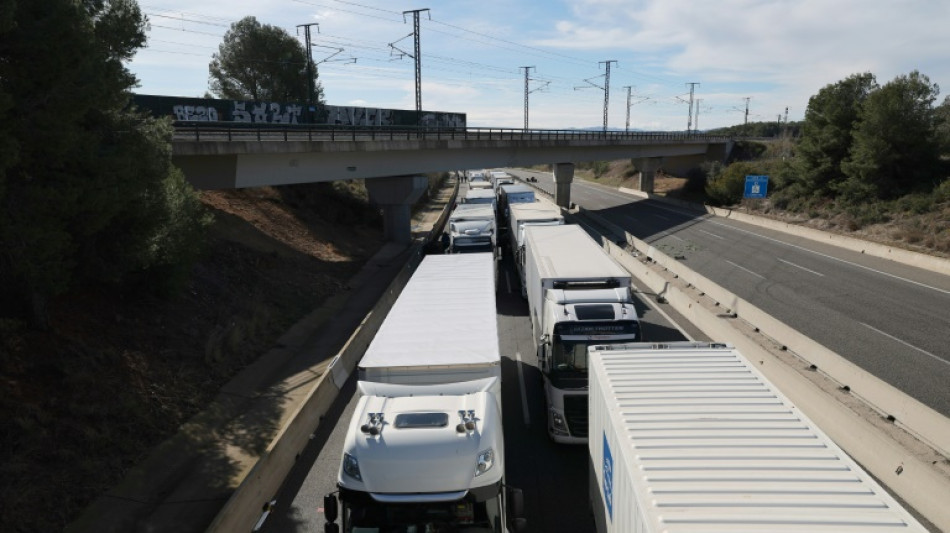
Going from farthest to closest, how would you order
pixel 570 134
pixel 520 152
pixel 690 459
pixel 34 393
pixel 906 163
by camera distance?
1. pixel 570 134
2. pixel 520 152
3. pixel 906 163
4. pixel 34 393
5. pixel 690 459

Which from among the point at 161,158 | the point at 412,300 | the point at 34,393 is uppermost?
the point at 161,158

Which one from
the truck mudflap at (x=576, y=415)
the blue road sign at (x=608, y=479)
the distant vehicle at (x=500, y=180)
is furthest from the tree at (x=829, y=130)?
the blue road sign at (x=608, y=479)

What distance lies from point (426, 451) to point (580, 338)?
577 cm

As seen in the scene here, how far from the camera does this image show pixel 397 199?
124 feet

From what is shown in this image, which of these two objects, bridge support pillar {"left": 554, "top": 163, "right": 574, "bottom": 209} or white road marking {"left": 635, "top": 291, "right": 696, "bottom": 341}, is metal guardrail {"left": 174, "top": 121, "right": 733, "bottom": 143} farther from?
white road marking {"left": 635, "top": 291, "right": 696, "bottom": 341}

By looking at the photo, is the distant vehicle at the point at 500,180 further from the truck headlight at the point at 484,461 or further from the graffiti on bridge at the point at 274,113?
the truck headlight at the point at 484,461

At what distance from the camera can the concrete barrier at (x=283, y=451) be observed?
30.7ft

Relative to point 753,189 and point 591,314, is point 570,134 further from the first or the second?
point 591,314

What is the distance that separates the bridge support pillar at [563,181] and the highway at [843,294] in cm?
1385

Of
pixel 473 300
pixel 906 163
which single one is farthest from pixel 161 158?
pixel 906 163

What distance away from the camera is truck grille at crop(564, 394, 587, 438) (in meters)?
11.5

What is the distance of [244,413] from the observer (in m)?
14.3

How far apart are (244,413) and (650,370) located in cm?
1038

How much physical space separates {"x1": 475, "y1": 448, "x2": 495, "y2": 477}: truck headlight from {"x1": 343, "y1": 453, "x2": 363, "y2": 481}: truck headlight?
1.50 m
